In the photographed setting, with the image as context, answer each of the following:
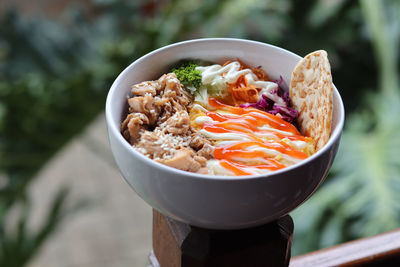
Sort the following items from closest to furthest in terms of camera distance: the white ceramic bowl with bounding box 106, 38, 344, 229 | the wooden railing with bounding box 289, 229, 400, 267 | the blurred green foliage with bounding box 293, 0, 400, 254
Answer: the white ceramic bowl with bounding box 106, 38, 344, 229, the wooden railing with bounding box 289, 229, 400, 267, the blurred green foliage with bounding box 293, 0, 400, 254

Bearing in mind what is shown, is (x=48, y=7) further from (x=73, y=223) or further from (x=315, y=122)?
(x=315, y=122)

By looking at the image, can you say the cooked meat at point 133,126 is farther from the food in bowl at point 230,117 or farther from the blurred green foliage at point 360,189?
the blurred green foliage at point 360,189

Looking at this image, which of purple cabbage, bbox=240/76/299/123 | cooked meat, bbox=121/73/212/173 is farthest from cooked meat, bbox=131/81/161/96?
purple cabbage, bbox=240/76/299/123

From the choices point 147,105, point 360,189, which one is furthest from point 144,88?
point 360,189

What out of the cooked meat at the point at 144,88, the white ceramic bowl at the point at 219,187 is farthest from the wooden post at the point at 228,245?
the cooked meat at the point at 144,88

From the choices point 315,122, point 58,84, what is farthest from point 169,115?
point 58,84

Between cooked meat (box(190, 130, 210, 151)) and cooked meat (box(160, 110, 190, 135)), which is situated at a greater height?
cooked meat (box(160, 110, 190, 135))

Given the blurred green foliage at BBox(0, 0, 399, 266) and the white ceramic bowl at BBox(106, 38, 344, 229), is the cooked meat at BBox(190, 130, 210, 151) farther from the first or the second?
the blurred green foliage at BBox(0, 0, 399, 266)
